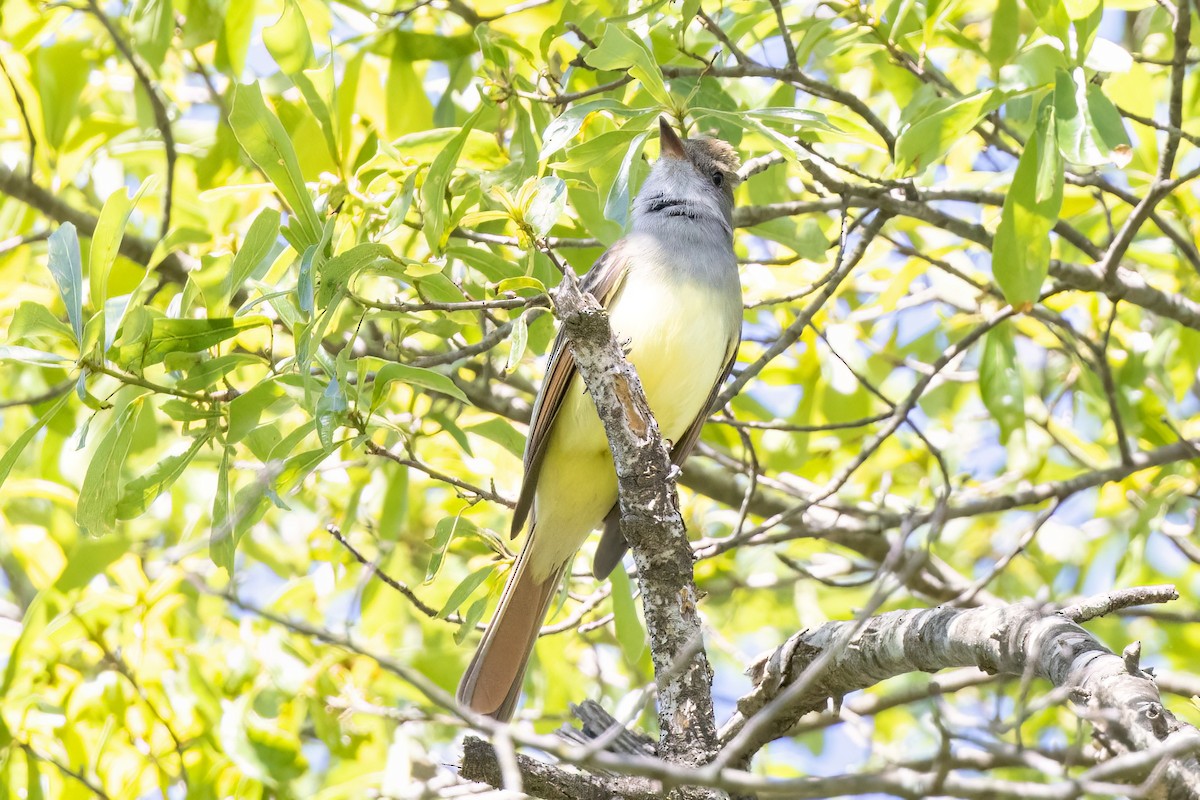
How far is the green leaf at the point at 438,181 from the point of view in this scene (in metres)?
3.60

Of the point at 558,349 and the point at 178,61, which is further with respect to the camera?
the point at 178,61

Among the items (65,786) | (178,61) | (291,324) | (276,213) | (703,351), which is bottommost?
(65,786)

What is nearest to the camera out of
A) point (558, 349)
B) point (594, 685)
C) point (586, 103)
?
point (586, 103)

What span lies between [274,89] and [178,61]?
1367 mm

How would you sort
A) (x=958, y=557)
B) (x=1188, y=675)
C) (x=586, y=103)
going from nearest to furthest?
(x=586, y=103) → (x=1188, y=675) → (x=958, y=557)

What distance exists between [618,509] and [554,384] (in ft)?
2.64

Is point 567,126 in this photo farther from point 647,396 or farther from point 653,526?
point 647,396

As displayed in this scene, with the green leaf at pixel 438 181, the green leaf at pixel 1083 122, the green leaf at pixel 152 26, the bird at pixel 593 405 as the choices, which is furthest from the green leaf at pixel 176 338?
the green leaf at pixel 1083 122

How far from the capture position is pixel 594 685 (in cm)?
670

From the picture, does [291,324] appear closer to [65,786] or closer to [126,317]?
[126,317]

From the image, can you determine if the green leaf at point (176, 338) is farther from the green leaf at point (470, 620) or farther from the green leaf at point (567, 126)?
the green leaf at point (470, 620)

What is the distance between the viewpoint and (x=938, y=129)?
3742mm

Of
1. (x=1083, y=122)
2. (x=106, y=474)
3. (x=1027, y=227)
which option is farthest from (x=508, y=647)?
(x=1083, y=122)

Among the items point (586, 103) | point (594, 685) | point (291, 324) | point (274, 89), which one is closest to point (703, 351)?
point (586, 103)
